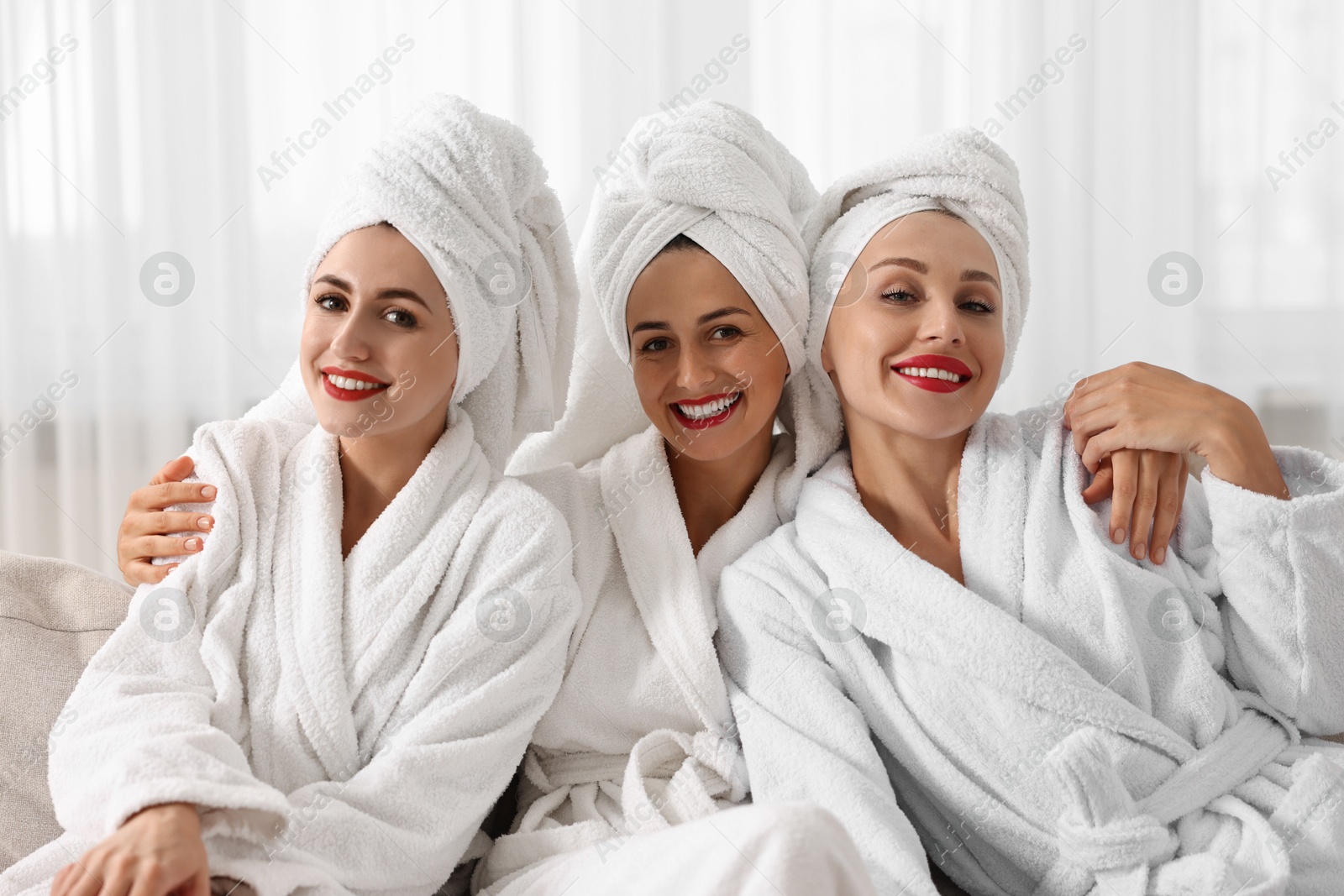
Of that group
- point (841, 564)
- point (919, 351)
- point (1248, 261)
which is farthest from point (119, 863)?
point (1248, 261)

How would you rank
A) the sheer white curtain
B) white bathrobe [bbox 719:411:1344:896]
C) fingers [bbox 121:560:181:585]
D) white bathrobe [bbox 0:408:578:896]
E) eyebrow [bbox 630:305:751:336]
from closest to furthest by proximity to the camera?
white bathrobe [bbox 0:408:578:896] → white bathrobe [bbox 719:411:1344:896] → fingers [bbox 121:560:181:585] → eyebrow [bbox 630:305:751:336] → the sheer white curtain

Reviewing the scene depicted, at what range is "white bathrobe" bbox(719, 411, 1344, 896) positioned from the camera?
1087 mm

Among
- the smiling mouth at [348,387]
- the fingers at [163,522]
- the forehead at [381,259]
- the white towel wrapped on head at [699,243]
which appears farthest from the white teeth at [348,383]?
the white towel wrapped on head at [699,243]

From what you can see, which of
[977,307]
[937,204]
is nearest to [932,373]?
[977,307]

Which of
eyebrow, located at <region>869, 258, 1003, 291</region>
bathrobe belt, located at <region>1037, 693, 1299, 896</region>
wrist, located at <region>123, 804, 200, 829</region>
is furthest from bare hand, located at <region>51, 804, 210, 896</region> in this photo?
eyebrow, located at <region>869, 258, 1003, 291</region>

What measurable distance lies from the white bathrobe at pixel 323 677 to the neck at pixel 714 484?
0.21 meters

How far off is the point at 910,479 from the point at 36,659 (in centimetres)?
110

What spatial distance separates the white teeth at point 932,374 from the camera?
4.13 ft

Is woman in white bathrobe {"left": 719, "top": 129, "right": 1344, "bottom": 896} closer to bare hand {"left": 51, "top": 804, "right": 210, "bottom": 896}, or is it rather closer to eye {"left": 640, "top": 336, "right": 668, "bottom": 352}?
eye {"left": 640, "top": 336, "right": 668, "bottom": 352}

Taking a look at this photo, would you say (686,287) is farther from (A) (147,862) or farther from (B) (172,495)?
(A) (147,862)

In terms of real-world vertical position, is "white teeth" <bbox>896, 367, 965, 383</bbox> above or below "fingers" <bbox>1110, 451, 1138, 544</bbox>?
→ above

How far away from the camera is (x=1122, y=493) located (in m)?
1.21

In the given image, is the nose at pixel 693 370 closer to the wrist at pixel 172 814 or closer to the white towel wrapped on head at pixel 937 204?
the white towel wrapped on head at pixel 937 204

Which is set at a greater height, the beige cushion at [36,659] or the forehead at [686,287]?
the forehead at [686,287]
